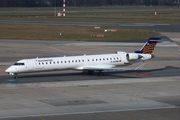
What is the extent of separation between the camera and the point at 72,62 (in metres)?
Result: 52.8

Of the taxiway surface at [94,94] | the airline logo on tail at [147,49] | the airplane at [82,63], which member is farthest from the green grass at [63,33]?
the airplane at [82,63]

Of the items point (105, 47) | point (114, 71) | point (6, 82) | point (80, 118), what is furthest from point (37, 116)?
point (105, 47)

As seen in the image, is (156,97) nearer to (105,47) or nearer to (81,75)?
(81,75)

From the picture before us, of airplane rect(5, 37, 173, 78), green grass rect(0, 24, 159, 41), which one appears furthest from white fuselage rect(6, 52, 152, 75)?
green grass rect(0, 24, 159, 41)

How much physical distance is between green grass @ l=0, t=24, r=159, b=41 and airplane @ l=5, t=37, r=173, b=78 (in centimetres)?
3917

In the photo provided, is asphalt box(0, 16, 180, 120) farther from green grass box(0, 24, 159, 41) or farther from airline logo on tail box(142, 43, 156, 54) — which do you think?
green grass box(0, 24, 159, 41)

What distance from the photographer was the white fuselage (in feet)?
166

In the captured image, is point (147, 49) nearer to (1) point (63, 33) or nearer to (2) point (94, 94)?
(2) point (94, 94)

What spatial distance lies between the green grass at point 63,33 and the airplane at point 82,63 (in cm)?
3917

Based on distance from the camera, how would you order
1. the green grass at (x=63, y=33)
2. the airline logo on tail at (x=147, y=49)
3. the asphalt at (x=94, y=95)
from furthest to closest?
1. the green grass at (x=63, y=33)
2. the airline logo on tail at (x=147, y=49)
3. the asphalt at (x=94, y=95)

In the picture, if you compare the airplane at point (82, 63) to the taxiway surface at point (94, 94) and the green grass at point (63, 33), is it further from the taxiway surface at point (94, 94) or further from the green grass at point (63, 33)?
the green grass at point (63, 33)

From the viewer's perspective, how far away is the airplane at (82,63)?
166 feet

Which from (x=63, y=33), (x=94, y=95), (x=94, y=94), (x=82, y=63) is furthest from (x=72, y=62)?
(x=63, y=33)

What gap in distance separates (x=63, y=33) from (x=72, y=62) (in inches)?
1921
